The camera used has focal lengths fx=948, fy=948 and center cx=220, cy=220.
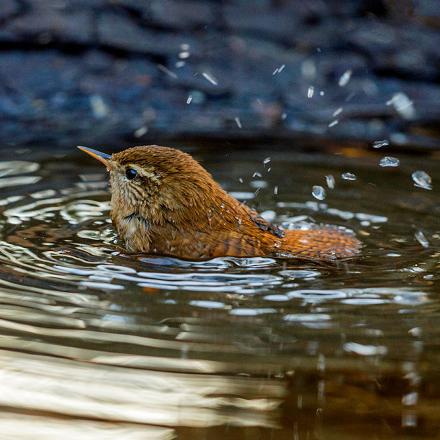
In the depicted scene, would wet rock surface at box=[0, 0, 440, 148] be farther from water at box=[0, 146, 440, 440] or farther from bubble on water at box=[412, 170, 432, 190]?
water at box=[0, 146, 440, 440]

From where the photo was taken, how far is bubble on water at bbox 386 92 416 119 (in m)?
9.89

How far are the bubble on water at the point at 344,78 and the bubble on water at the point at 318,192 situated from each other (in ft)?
8.89

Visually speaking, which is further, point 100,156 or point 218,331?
point 100,156

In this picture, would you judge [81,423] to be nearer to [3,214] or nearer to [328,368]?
[328,368]

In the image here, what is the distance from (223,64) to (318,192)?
305cm

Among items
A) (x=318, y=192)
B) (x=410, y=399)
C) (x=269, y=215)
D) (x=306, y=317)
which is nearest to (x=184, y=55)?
(x=318, y=192)

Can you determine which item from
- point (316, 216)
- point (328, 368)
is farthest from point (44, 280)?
point (316, 216)

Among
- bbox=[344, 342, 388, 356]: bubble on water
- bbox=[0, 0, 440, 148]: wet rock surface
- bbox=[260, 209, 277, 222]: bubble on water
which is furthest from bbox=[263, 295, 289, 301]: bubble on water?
bbox=[0, 0, 440, 148]: wet rock surface

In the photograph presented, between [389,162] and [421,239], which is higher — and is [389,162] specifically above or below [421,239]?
above

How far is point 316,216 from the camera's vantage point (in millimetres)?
7059

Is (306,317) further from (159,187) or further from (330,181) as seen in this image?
(330,181)

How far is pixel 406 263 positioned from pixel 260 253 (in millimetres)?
926

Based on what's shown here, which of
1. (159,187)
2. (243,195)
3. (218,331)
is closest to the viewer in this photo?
(218,331)

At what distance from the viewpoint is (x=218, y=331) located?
15.2 ft
